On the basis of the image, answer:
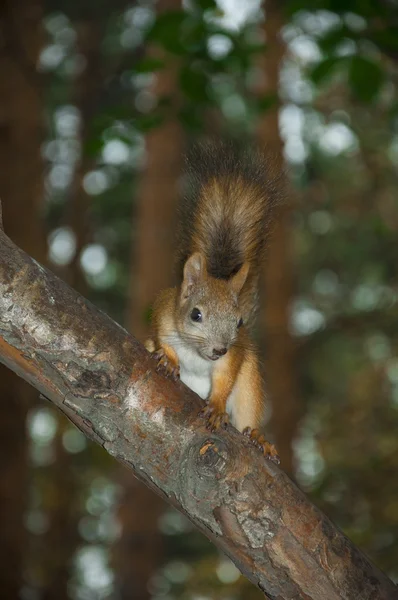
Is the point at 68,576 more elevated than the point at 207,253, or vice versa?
the point at 207,253

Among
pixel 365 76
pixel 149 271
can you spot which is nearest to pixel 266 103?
pixel 365 76

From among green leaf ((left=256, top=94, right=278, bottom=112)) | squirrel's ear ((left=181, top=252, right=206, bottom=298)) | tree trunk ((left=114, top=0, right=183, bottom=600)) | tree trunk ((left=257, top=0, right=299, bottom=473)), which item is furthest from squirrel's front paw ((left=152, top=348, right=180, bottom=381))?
tree trunk ((left=257, top=0, right=299, bottom=473))

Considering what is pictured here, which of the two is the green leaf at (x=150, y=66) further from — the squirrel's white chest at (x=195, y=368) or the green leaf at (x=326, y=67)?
the squirrel's white chest at (x=195, y=368)

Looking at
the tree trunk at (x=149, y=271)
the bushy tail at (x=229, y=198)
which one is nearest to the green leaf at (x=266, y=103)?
the bushy tail at (x=229, y=198)

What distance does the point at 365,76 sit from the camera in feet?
7.41

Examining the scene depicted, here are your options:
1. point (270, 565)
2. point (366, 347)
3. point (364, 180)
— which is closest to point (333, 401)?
point (366, 347)

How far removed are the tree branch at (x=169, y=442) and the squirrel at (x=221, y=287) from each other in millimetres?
590

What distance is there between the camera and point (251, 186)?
87.7 inches

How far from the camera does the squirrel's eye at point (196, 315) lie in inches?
93.5

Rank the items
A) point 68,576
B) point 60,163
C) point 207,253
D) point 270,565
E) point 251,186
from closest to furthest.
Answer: point 270,565
point 251,186
point 207,253
point 68,576
point 60,163

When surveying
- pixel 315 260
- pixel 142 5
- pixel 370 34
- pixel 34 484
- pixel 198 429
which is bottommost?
pixel 34 484

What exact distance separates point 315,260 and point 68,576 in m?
4.46

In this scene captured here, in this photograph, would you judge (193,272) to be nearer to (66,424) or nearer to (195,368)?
(195,368)

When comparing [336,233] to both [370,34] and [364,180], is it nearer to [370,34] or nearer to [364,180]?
[364,180]
